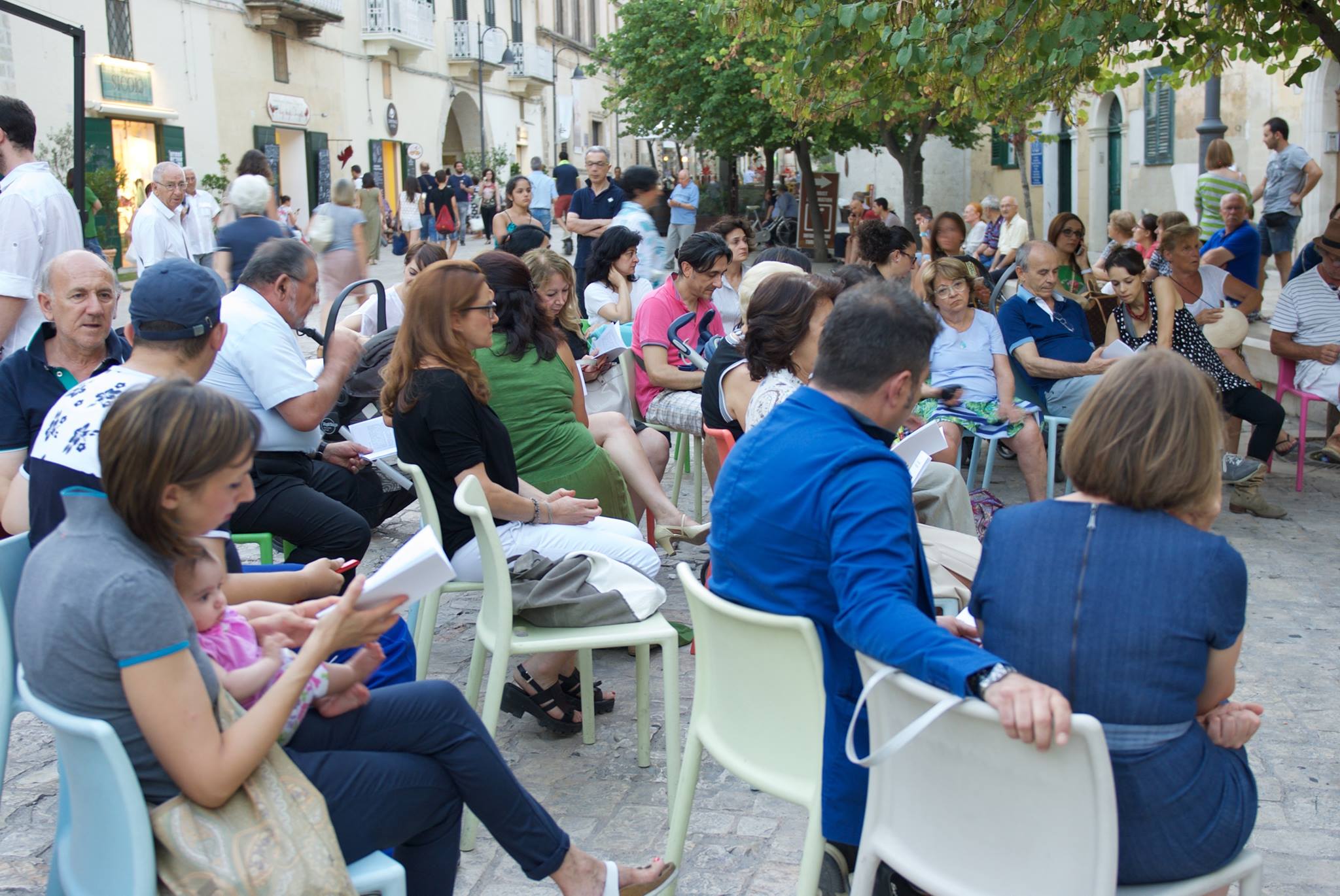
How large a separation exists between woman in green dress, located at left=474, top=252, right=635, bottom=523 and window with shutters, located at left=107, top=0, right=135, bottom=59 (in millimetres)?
17350

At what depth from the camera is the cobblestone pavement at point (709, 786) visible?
3.01 metres

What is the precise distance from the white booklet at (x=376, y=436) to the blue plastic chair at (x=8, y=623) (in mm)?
2027

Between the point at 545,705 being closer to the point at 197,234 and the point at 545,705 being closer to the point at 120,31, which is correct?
the point at 197,234

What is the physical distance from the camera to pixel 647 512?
531 cm

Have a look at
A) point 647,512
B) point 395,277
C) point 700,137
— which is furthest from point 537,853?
point 700,137

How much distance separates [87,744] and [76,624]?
0.19 meters

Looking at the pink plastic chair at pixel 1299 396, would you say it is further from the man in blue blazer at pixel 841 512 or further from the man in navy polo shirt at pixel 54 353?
the man in navy polo shirt at pixel 54 353

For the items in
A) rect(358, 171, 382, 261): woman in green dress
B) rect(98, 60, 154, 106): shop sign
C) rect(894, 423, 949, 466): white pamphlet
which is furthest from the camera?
rect(98, 60, 154, 106): shop sign

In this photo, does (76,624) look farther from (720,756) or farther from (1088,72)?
(1088,72)

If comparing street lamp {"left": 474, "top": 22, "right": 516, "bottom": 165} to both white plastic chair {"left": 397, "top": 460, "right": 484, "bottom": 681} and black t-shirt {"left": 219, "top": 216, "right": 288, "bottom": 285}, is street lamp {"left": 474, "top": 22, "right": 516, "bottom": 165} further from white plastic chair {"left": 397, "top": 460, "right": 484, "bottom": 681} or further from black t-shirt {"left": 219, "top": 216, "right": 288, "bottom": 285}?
white plastic chair {"left": 397, "top": 460, "right": 484, "bottom": 681}

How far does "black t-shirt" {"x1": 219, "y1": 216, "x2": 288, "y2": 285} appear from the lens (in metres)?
6.70

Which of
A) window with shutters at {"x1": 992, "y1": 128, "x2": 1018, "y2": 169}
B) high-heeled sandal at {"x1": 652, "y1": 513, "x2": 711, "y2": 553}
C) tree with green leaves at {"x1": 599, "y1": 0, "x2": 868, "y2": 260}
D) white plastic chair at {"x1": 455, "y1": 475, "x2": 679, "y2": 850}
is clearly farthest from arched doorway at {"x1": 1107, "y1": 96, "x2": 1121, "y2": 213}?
white plastic chair at {"x1": 455, "y1": 475, "x2": 679, "y2": 850}

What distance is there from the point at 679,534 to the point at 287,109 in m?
22.0

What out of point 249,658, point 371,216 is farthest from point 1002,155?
point 249,658
